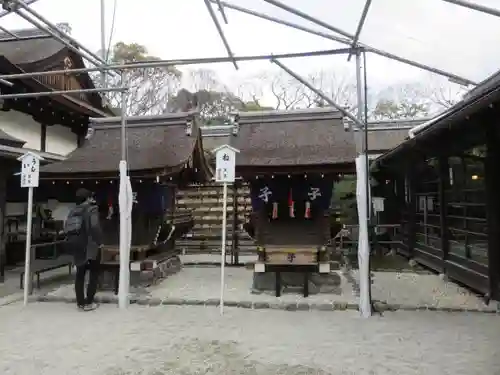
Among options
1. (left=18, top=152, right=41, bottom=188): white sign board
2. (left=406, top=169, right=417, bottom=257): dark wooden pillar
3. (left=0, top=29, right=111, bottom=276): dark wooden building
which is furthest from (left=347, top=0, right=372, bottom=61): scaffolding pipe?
(left=0, top=29, right=111, bottom=276): dark wooden building

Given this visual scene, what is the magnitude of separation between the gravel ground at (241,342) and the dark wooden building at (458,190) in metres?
1.68

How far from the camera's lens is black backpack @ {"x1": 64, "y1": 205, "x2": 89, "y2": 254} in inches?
280

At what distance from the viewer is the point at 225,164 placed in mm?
7195

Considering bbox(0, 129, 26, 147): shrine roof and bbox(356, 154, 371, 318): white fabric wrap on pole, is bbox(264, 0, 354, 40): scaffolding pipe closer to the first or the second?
bbox(356, 154, 371, 318): white fabric wrap on pole

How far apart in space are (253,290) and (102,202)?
11.8ft

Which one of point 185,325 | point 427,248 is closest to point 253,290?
point 185,325

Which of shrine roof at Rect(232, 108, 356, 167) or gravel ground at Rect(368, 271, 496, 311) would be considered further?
shrine roof at Rect(232, 108, 356, 167)

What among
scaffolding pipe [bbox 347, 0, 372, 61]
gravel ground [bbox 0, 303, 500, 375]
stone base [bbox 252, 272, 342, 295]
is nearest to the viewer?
gravel ground [bbox 0, 303, 500, 375]

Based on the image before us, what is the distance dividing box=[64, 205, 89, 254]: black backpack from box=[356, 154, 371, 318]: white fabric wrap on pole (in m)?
4.36

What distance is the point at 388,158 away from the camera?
11.9 meters

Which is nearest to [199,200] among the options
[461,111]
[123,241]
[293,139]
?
[293,139]

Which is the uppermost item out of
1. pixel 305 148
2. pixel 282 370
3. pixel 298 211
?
pixel 305 148

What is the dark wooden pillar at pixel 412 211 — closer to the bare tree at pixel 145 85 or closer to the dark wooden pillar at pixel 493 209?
the dark wooden pillar at pixel 493 209

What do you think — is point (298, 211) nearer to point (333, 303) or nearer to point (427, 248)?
point (333, 303)
